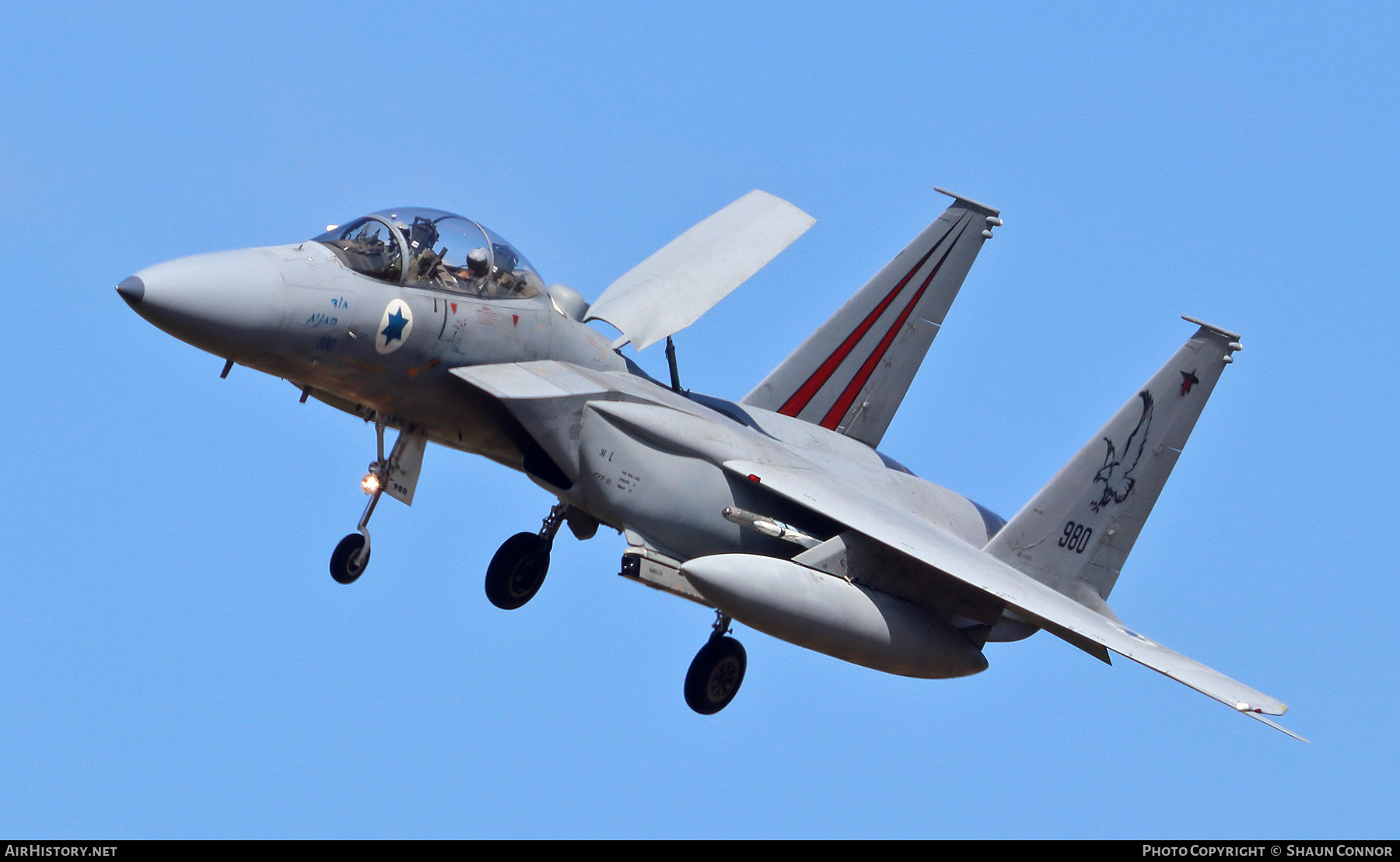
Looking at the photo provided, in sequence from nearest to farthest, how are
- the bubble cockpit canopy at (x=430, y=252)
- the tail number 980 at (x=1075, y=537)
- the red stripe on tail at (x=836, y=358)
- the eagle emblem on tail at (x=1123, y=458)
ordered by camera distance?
the bubble cockpit canopy at (x=430, y=252)
the tail number 980 at (x=1075, y=537)
the eagle emblem on tail at (x=1123, y=458)
the red stripe on tail at (x=836, y=358)

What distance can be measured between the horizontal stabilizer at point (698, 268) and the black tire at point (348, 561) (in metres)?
2.86

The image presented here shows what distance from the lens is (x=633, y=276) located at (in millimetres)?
15477

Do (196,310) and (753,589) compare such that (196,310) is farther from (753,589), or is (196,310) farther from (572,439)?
(753,589)

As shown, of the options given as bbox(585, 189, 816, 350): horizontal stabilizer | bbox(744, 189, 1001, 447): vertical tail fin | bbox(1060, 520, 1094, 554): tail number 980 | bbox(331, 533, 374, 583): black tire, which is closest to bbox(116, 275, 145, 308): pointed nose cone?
bbox(331, 533, 374, 583): black tire

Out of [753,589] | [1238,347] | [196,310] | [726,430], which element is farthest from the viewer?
[1238,347]

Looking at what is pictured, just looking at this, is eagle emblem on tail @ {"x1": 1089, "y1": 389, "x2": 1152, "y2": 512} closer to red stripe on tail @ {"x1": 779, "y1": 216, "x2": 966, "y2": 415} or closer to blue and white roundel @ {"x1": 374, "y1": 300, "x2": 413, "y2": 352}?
red stripe on tail @ {"x1": 779, "y1": 216, "x2": 966, "y2": 415}

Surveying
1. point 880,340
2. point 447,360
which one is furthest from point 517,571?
point 880,340

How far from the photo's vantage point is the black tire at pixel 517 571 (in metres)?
15.7

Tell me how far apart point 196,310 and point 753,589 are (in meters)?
4.63

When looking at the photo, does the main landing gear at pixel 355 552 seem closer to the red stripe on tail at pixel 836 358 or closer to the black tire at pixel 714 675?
the black tire at pixel 714 675

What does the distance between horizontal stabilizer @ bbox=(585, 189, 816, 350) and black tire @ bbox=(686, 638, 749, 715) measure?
2.91 m

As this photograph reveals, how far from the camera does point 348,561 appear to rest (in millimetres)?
14758

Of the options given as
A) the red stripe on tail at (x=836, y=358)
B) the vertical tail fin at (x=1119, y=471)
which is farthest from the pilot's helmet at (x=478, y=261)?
the vertical tail fin at (x=1119, y=471)
